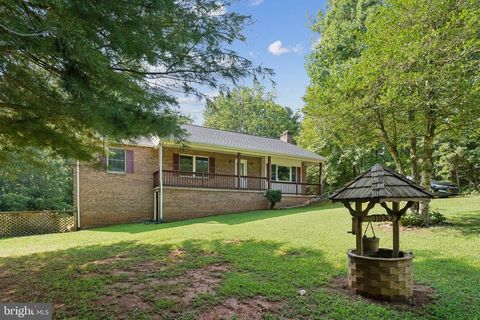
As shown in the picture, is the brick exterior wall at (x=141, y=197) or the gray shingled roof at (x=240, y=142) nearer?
the brick exterior wall at (x=141, y=197)

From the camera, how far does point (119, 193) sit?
15.3 meters

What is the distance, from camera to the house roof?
4371 millimetres

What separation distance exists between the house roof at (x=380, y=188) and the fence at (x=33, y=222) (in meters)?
13.5

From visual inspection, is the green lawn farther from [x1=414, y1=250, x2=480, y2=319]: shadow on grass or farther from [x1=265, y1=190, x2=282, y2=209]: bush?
[x1=265, y1=190, x2=282, y2=209]: bush

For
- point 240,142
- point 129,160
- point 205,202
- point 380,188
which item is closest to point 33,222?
point 129,160

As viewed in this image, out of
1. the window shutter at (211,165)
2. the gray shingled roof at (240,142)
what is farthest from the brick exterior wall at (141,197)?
the gray shingled roof at (240,142)

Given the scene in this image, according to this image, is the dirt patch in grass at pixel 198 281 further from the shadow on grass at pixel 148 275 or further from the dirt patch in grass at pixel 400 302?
the dirt patch in grass at pixel 400 302

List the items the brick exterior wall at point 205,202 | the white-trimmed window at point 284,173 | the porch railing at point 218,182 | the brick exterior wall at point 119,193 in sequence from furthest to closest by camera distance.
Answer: the white-trimmed window at point 284,173, the porch railing at point 218,182, the brick exterior wall at point 205,202, the brick exterior wall at point 119,193

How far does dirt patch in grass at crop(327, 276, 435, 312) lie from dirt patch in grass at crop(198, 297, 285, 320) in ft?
3.45

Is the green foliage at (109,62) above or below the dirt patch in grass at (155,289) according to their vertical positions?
above

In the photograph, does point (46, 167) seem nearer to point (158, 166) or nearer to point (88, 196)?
point (88, 196)

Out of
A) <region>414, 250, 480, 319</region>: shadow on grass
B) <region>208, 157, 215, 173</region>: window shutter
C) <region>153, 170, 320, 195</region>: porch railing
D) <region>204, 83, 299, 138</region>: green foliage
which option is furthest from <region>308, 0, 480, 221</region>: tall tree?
<region>204, 83, 299, 138</region>: green foliage

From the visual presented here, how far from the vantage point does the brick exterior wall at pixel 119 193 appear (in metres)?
14.6

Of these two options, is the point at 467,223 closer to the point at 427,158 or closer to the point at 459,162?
the point at 427,158
